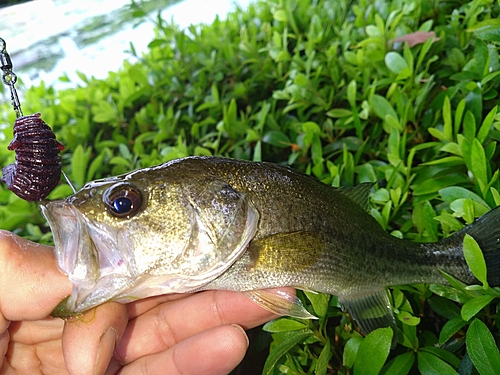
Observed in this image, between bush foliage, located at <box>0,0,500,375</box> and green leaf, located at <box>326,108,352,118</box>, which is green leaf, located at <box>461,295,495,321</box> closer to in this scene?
bush foliage, located at <box>0,0,500,375</box>

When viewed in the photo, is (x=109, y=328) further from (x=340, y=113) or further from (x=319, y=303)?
(x=340, y=113)

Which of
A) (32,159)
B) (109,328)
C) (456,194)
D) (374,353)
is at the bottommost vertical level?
(374,353)

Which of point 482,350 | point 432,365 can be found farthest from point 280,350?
point 482,350

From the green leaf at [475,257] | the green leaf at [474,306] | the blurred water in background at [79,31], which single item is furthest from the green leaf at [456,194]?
the blurred water in background at [79,31]

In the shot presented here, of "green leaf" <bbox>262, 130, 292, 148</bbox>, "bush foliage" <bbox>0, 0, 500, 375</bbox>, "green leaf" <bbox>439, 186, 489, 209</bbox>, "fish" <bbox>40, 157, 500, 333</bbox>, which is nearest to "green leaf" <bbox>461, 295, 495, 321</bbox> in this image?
"bush foliage" <bbox>0, 0, 500, 375</bbox>

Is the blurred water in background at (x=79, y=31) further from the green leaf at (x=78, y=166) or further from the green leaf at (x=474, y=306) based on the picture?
the green leaf at (x=474, y=306)

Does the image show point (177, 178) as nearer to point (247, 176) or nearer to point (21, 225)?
point (247, 176)
